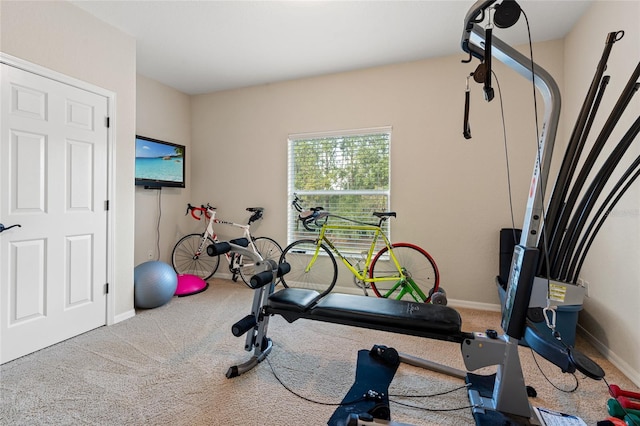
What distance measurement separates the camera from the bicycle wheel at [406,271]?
3039 mm

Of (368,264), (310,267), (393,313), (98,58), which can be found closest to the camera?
(393,313)

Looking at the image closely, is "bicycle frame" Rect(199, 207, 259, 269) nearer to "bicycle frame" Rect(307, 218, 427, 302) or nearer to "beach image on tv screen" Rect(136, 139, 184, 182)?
"beach image on tv screen" Rect(136, 139, 184, 182)

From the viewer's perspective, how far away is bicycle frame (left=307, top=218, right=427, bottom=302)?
2941 mm

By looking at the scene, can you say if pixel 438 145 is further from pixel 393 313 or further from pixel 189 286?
pixel 189 286

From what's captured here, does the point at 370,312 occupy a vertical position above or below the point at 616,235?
below

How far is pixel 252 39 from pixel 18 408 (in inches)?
125

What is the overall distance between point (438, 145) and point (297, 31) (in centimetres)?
183

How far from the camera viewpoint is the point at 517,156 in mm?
2936

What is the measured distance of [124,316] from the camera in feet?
9.00

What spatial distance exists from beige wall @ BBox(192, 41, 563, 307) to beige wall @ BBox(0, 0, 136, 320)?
5.31 ft

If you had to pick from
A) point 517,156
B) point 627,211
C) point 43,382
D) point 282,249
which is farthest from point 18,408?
point 517,156

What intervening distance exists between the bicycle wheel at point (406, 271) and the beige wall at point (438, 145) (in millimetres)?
160

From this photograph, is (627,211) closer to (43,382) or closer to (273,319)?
(273,319)

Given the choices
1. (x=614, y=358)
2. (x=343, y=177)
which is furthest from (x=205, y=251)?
(x=614, y=358)
